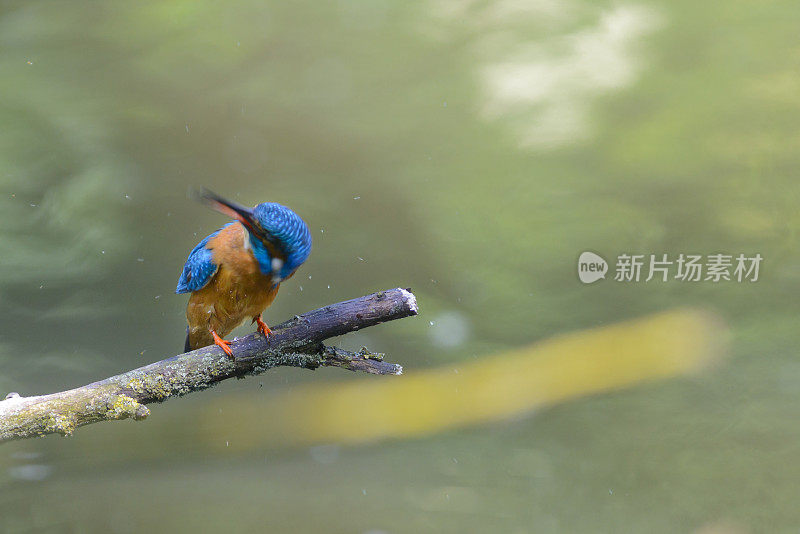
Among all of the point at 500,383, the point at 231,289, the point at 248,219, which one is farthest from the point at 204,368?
the point at 500,383

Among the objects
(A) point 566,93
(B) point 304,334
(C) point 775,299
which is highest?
(A) point 566,93

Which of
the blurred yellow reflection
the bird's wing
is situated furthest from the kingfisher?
the blurred yellow reflection

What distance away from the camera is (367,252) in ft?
9.41

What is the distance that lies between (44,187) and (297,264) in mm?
1857

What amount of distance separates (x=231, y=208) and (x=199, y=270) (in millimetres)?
283

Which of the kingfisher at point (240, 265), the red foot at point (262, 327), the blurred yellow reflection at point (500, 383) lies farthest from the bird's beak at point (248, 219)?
the blurred yellow reflection at point (500, 383)

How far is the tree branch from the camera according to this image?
4.30ft

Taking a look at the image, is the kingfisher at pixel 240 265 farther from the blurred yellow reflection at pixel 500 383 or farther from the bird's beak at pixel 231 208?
the blurred yellow reflection at pixel 500 383

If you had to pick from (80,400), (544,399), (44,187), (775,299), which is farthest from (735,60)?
(44,187)

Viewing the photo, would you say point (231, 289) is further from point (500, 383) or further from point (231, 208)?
point (500, 383)

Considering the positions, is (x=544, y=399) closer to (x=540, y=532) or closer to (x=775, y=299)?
(x=540, y=532)

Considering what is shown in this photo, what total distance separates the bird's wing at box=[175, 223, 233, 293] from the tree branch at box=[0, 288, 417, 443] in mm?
219

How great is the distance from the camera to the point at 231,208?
138cm

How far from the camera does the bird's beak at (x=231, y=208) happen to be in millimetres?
1373
